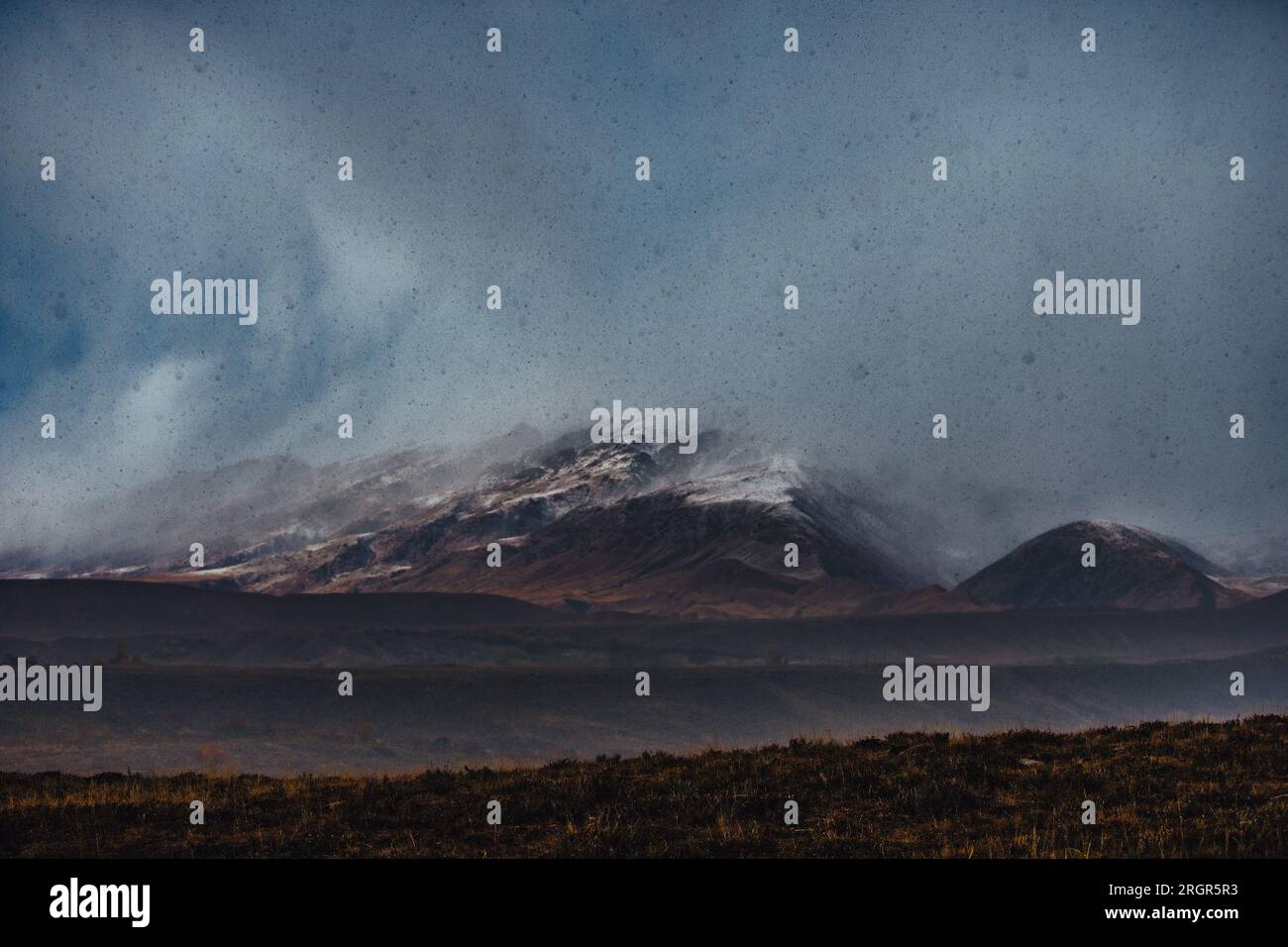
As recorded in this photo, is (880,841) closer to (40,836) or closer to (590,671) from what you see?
(40,836)

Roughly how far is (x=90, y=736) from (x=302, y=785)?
2926 inches

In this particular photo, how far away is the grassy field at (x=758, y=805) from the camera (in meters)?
19.1

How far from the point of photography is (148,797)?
25.2m

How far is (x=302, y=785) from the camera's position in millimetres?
26406

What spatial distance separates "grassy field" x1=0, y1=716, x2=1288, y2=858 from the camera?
19.1 metres

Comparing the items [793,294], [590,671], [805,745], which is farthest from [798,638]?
[805,745]

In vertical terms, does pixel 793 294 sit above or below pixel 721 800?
above

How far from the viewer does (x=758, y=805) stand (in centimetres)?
2234

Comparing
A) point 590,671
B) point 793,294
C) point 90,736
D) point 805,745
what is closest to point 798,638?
point 590,671
